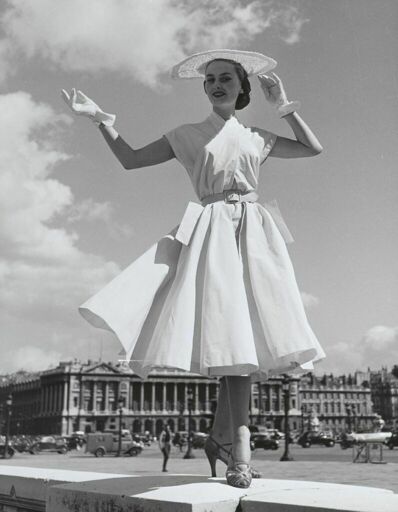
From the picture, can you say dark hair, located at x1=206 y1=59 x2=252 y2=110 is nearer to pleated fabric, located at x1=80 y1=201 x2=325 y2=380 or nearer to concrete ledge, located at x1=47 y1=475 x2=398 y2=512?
pleated fabric, located at x1=80 y1=201 x2=325 y2=380

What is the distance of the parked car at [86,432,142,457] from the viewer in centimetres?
3900

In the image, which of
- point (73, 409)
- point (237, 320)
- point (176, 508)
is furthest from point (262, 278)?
point (73, 409)

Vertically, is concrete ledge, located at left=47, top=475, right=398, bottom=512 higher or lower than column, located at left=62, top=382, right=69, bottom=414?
higher

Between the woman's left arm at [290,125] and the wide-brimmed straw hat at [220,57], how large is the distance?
0.09 meters

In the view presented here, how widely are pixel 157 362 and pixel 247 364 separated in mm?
346

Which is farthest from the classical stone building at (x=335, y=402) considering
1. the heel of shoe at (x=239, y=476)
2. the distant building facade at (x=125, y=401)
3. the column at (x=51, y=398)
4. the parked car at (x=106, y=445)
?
the heel of shoe at (x=239, y=476)

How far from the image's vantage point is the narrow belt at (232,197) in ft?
9.44

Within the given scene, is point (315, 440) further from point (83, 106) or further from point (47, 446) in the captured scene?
point (83, 106)

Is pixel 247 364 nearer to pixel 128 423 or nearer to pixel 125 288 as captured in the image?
pixel 125 288

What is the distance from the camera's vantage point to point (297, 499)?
1.80m

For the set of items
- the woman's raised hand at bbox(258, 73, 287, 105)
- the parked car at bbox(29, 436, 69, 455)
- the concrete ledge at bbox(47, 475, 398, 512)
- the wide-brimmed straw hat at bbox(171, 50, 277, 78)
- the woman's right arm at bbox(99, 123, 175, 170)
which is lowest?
the parked car at bbox(29, 436, 69, 455)

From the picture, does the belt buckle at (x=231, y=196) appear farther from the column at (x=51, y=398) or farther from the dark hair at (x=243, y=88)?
the column at (x=51, y=398)

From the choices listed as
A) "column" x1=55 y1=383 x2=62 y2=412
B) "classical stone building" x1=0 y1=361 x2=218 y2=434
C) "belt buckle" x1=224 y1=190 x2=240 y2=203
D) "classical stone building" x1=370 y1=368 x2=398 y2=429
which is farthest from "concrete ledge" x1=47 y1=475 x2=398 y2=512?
"classical stone building" x1=370 y1=368 x2=398 y2=429

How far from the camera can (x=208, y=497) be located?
6.51ft
